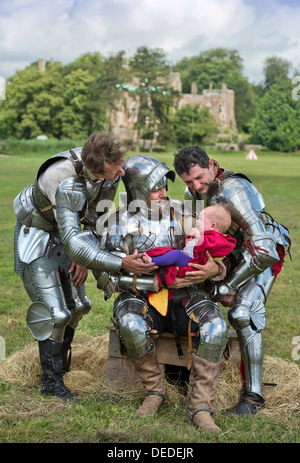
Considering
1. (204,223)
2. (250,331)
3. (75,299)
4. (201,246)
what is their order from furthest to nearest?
(75,299)
(250,331)
(204,223)
(201,246)

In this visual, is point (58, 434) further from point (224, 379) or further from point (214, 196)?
point (214, 196)

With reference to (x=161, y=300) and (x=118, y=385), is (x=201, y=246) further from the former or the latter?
(x=118, y=385)

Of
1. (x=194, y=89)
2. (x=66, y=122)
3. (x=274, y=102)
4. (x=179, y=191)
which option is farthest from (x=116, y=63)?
(x=179, y=191)

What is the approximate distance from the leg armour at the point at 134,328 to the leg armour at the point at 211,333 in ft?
1.18

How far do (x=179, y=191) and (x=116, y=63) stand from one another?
143 ft

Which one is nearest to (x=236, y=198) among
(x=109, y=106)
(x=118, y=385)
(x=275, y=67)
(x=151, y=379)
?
(x=151, y=379)

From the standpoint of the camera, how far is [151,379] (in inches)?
167

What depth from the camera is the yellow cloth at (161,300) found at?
13.9 ft

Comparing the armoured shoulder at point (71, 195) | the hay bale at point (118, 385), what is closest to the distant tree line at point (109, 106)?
the hay bale at point (118, 385)

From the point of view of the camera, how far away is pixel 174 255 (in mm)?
4148

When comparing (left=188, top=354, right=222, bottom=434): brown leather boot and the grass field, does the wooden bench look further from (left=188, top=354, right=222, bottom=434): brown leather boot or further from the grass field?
(left=188, top=354, right=222, bottom=434): brown leather boot

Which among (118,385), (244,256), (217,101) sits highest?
(244,256)

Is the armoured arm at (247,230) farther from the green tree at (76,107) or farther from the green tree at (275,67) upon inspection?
the green tree at (275,67)

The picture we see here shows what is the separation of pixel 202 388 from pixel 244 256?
1.05 metres
